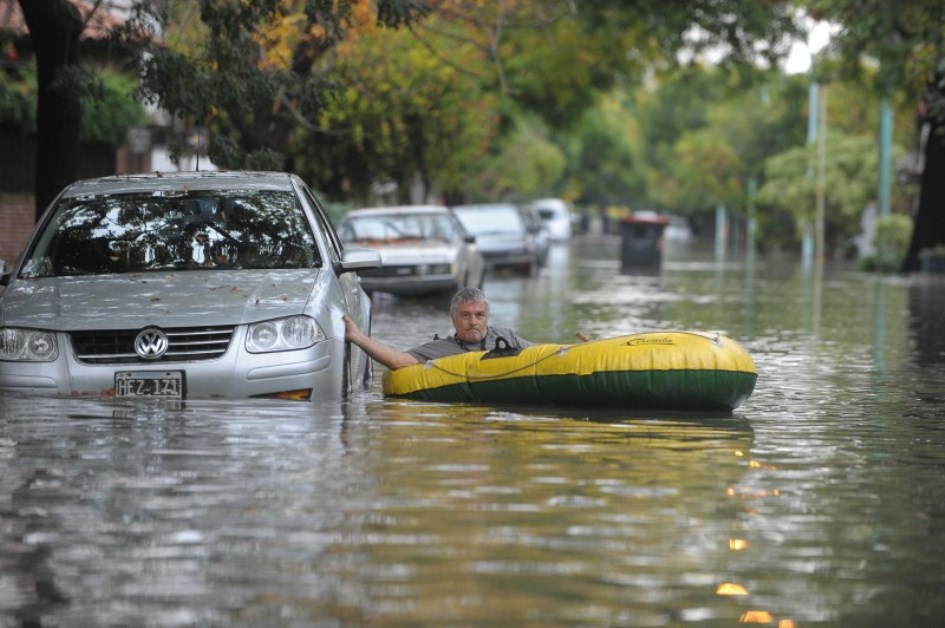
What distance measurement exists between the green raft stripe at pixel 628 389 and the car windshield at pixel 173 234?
1466mm

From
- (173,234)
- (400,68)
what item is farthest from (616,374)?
(400,68)

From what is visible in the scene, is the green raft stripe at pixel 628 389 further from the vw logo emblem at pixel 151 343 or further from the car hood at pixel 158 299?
the vw logo emblem at pixel 151 343

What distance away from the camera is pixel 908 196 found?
75.1 metres

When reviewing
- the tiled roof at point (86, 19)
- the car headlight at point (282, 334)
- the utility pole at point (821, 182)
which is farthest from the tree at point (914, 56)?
the car headlight at point (282, 334)

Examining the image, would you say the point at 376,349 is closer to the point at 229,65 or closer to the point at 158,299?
the point at 158,299

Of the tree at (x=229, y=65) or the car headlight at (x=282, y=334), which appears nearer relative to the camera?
the car headlight at (x=282, y=334)

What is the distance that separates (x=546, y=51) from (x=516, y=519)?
1751 inches

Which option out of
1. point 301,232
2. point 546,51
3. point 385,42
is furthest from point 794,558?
point 546,51

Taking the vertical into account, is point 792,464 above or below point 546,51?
below

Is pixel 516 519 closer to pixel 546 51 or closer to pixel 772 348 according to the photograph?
pixel 772 348

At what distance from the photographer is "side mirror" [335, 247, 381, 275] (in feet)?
42.9

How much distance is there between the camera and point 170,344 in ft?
39.4

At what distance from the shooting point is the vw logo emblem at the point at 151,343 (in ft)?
39.2

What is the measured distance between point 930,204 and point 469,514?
4163 centimetres
